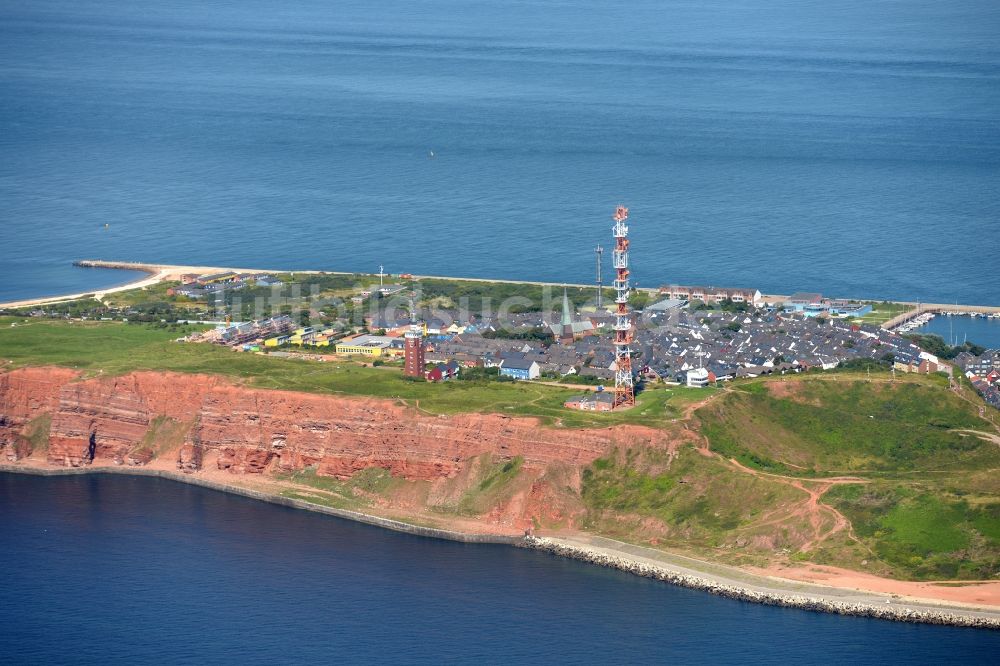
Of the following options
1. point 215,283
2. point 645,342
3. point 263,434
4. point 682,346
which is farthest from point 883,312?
point 215,283

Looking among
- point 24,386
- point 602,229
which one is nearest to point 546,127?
point 602,229

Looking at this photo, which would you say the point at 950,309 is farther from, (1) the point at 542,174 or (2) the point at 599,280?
(1) the point at 542,174

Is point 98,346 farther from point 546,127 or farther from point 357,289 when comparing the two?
point 546,127

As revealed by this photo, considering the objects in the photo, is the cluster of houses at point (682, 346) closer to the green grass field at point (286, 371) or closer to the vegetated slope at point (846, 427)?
the green grass field at point (286, 371)

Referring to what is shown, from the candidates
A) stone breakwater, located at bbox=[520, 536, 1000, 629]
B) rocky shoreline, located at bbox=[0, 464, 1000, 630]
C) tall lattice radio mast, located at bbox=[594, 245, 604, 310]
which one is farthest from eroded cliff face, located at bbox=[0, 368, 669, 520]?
tall lattice radio mast, located at bbox=[594, 245, 604, 310]

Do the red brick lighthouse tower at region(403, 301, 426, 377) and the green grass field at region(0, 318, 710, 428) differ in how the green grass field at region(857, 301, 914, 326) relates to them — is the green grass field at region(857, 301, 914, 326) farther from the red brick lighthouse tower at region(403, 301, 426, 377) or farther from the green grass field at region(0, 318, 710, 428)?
the red brick lighthouse tower at region(403, 301, 426, 377)

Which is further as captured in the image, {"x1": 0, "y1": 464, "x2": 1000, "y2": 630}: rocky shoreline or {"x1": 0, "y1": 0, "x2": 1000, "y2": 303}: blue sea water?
{"x1": 0, "y1": 0, "x2": 1000, "y2": 303}: blue sea water
